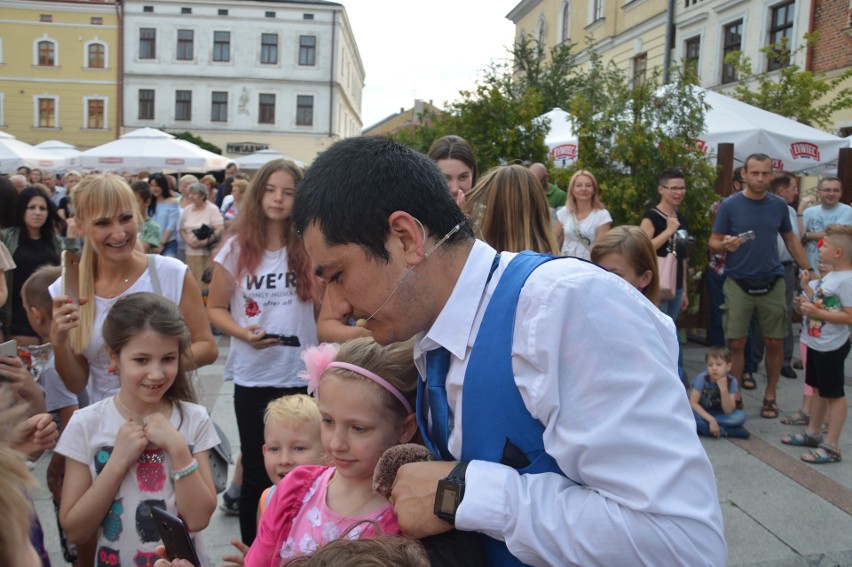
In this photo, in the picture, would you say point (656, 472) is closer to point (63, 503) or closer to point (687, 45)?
point (63, 503)

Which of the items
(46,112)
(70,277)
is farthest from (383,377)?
(46,112)

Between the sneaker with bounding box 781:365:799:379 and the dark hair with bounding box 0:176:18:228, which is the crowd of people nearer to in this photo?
the dark hair with bounding box 0:176:18:228

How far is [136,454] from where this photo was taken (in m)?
2.55

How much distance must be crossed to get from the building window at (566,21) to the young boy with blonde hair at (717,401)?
97.7 feet

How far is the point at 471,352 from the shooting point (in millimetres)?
1306

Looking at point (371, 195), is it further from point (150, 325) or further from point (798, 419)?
point (798, 419)

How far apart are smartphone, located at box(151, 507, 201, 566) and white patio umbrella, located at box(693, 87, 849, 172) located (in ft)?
25.0

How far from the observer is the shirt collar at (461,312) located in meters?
1.33

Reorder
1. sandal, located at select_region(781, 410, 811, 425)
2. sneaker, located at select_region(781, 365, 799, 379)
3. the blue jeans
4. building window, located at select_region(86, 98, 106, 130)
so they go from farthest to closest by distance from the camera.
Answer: building window, located at select_region(86, 98, 106, 130) < sneaker, located at select_region(781, 365, 799, 379) < sandal, located at select_region(781, 410, 811, 425) < the blue jeans

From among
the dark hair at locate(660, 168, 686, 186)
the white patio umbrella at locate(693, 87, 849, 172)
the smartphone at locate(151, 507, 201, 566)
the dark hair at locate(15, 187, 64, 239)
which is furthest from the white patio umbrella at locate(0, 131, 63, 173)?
the smartphone at locate(151, 507, 201, 566)

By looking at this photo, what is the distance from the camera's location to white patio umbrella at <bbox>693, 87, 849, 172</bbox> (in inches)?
344

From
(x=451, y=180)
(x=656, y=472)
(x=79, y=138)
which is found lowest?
(x=656, y=472)

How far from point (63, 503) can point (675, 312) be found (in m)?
5.57

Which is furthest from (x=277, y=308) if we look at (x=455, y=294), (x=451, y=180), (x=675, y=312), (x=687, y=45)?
(x=687, y=45)
